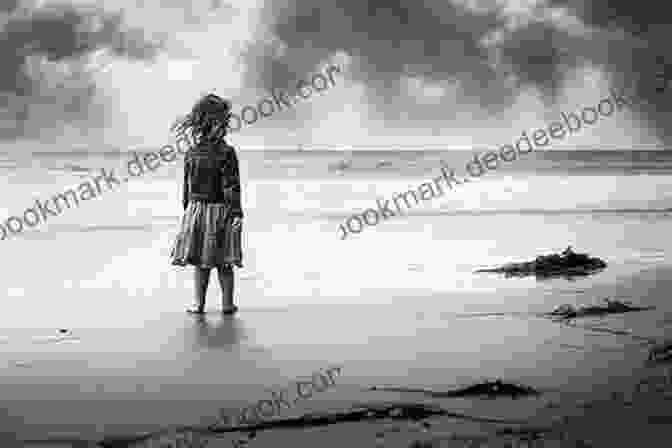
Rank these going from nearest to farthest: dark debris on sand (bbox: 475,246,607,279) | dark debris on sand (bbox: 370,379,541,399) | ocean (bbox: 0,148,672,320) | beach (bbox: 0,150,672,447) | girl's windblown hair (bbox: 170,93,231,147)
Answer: beach (bbox: 0,150,672,447) → dark debris on sand (bbox: 370,379,541,399) → girl's windblown hair (bbox: 170,93,231,147) → ocean (bbox: 0,148,672,320) → dark debris on sand (bbox: 475,246,607,279)

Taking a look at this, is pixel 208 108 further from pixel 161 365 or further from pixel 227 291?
pixel 161 365

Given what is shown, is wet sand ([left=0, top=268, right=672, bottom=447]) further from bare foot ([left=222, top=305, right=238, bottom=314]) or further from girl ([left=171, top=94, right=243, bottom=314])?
girl ([left=171, top=94, right=243, bottom=314])

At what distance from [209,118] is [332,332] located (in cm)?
178

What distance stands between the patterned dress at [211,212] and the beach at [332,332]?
41 cm

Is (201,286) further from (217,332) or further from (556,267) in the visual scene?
(556,267)

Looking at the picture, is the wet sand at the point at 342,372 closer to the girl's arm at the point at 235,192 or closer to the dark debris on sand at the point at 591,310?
the dark debris on sand at the point at 591,310

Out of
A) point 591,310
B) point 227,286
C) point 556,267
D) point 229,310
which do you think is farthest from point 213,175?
point 556,267

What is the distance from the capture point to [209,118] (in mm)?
6289

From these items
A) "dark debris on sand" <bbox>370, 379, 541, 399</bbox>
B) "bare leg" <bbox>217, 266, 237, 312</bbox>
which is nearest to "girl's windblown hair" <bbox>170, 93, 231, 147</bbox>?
"bare leg" <bbox>217, 266, 237, 312</bbox>

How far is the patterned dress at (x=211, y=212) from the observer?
633cm

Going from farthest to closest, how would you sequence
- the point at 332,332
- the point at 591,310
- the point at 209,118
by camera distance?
the point at 209,118 < the point at 591,310 < the point at 332,332

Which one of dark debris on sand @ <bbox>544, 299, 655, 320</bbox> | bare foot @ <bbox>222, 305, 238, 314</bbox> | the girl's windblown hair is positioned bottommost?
dark debris on sand @ <bbox>544, 299, 655, 320</bbox>

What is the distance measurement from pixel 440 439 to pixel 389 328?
2502mm

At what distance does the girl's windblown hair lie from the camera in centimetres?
627
